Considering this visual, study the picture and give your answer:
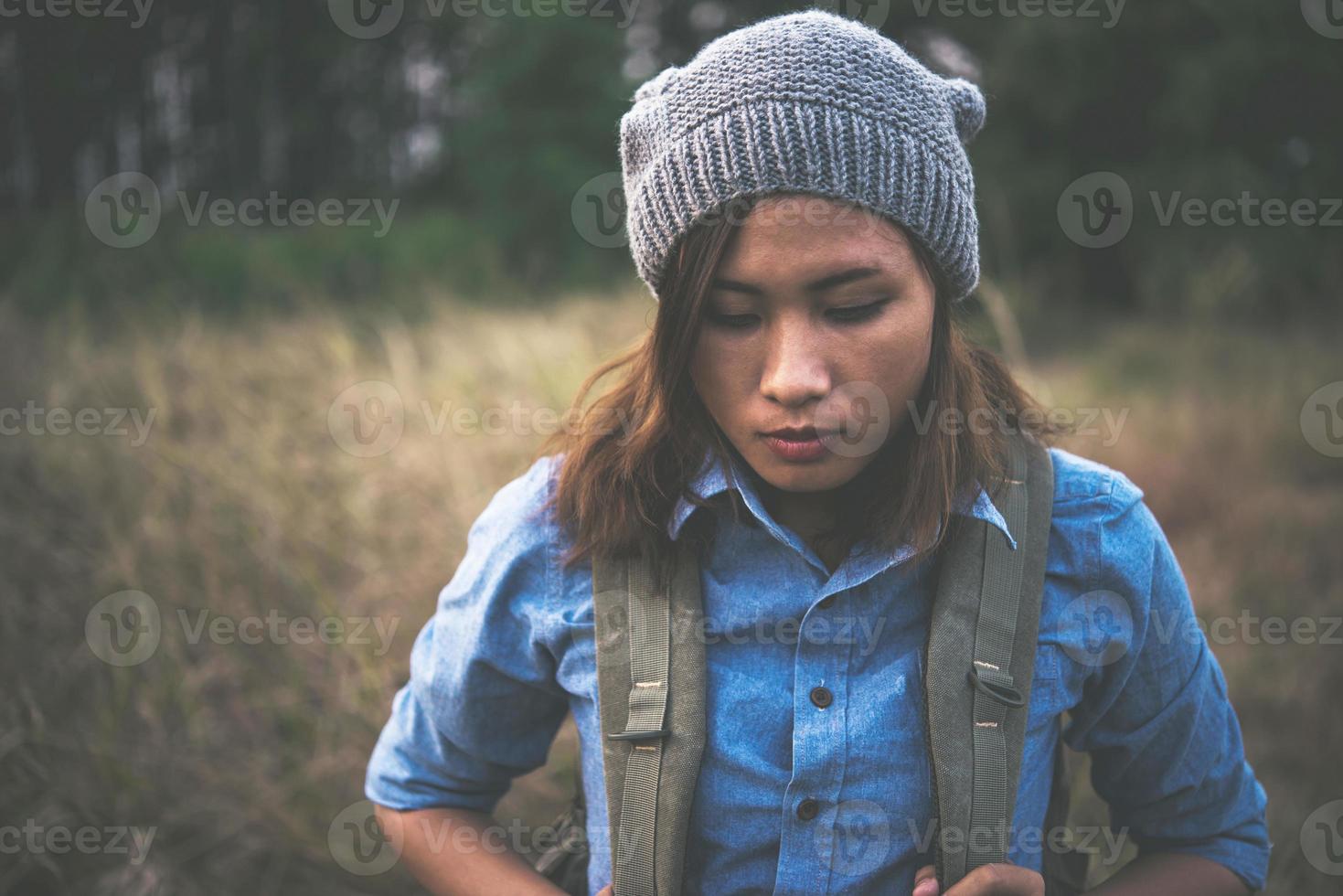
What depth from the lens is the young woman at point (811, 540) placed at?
124 cm

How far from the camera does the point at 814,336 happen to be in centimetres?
123

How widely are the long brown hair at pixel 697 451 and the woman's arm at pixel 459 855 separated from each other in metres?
0.52

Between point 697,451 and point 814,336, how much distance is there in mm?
317

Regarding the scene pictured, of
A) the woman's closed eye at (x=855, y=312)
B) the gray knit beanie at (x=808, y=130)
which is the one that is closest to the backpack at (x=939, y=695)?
the woman's closed eye at (x=855, y=312)

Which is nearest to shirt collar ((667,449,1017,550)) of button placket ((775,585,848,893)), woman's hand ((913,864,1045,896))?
button placket ((775,585,848,893))

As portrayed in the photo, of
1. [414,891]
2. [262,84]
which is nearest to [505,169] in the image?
[262,84]

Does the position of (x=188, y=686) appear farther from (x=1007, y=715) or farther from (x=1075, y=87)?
(x=1075, y=87)

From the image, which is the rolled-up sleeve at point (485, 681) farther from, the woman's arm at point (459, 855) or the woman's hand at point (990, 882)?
the woman's hand at point (990, 882)

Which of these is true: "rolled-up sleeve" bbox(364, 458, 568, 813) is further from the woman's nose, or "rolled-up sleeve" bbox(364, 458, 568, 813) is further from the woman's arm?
the woman's nose

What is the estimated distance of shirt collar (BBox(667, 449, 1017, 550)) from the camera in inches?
52.0

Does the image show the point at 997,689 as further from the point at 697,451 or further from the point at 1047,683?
the point at 697,451

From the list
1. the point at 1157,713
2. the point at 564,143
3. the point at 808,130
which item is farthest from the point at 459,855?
the point at 564,143

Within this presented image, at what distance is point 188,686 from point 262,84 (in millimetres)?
12377

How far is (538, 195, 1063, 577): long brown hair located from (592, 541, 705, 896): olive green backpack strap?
9 centimetres
